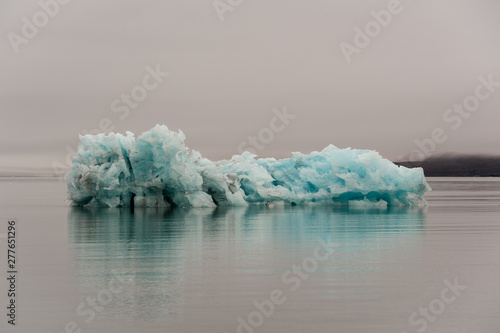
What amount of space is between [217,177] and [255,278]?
15.6 meters

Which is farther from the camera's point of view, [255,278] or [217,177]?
[217,177]

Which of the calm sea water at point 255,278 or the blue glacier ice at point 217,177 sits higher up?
the blue glacier ice at point 217,177

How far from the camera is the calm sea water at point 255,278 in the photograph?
8336 millimetres

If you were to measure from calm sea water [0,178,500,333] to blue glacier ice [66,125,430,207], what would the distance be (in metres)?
5.58

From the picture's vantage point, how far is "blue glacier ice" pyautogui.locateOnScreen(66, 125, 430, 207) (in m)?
25.1

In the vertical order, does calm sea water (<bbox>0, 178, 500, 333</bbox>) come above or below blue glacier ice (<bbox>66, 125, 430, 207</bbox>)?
below

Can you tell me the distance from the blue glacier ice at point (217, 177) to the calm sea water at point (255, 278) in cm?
558

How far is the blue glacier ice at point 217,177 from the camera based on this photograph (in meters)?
25.1

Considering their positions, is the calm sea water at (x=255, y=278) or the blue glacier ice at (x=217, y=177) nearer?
the calm sea water at (x=255, y=278)

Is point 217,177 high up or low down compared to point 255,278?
up

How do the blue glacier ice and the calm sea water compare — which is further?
the blue glacier ice

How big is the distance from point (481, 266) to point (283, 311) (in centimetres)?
503

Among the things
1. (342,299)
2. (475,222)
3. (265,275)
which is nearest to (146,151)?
(475,222)

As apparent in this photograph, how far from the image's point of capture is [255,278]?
10.9m
